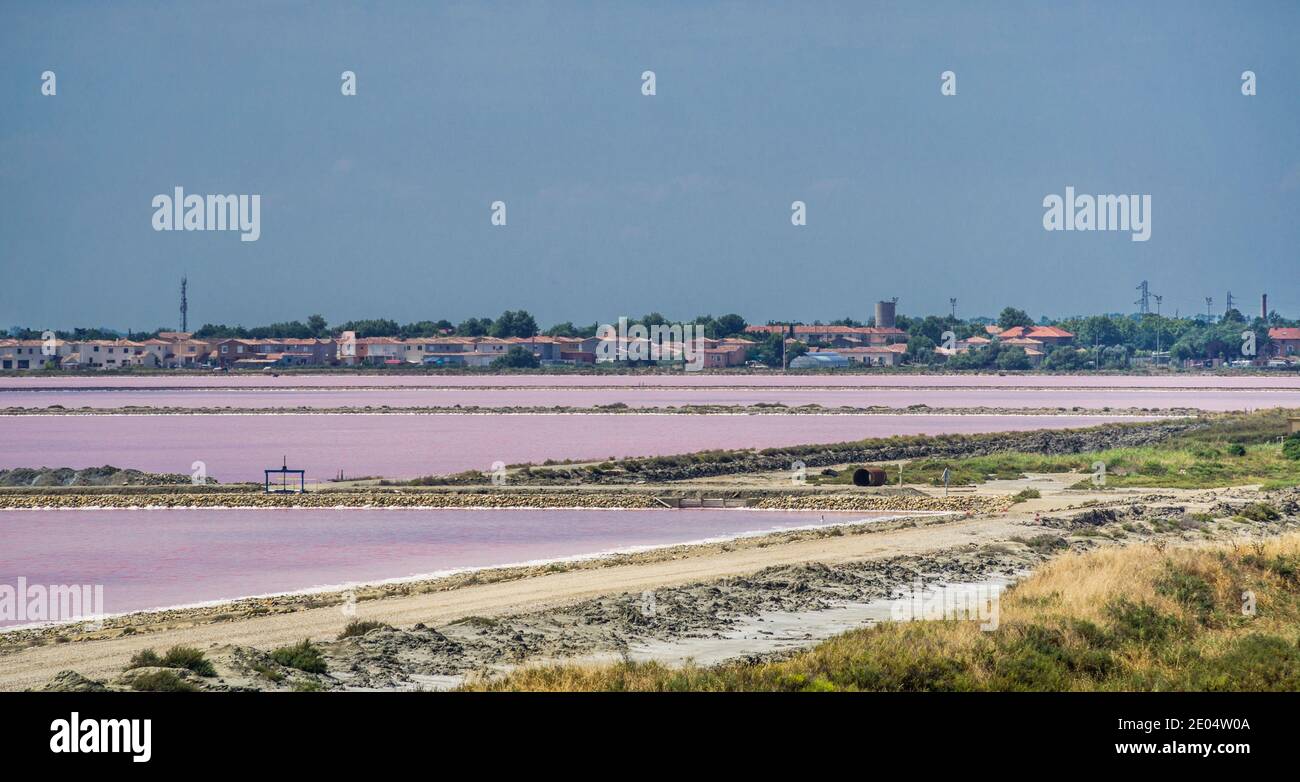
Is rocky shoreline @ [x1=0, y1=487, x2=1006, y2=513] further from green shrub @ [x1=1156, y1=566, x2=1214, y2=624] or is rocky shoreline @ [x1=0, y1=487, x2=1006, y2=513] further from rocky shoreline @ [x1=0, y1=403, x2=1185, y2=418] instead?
rocky shoreline @ [x1=0, y1=403, x2=1185, y2=418]

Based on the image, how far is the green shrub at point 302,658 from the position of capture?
14.9 meters

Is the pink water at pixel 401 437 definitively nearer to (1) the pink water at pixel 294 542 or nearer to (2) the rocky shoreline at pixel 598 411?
(2) the rocky shoreline at pixel 598 411

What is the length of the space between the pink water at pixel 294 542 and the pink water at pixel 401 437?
13.9 m

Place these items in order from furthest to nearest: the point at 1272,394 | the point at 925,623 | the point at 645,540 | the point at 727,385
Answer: the point at 727,385 < the point at 1272,394 < the point at 645,540 < the point at 925,623

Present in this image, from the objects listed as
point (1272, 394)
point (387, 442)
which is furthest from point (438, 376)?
point (387, 442)

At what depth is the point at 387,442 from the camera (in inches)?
2901

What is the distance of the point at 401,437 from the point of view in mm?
77750

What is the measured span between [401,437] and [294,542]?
45.9 meters

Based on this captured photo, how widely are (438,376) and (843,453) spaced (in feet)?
485

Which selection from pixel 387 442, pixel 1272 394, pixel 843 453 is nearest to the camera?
pixel 843 453

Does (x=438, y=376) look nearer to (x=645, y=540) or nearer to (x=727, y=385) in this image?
(x=727, y=385)

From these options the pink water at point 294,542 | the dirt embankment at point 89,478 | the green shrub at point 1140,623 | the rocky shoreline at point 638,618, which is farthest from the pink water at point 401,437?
the green shrub at point 1140,623

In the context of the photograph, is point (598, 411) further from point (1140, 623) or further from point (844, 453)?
point (1140, 623)
